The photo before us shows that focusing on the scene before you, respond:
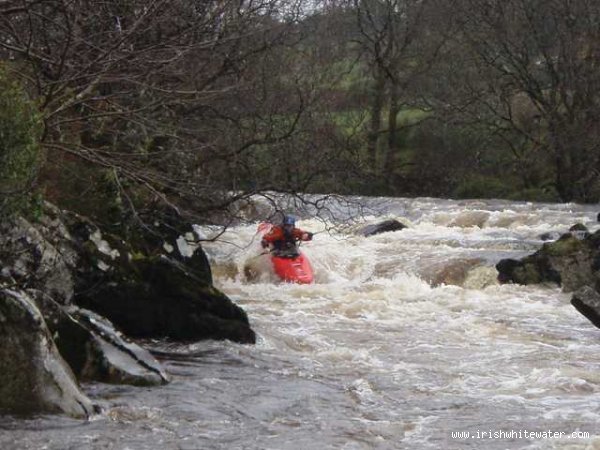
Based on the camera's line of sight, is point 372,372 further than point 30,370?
Yes

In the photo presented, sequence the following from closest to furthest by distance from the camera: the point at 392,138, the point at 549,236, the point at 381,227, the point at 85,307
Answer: the point at 85,307 → the point at 549,236 → the point at 381,227 → the point at 392,138

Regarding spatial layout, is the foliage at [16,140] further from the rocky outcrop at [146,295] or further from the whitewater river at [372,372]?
the rocky outcrop at [146,295]

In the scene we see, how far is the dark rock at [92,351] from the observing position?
22.8 ft

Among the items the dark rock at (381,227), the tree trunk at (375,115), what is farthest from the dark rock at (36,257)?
the tree trunk at (375,115)

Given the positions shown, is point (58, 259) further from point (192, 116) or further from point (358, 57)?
point (358, 57)

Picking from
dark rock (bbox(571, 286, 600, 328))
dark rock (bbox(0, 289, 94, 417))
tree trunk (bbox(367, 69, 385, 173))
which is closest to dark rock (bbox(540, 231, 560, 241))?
dark rock (bbox(571, 286, 600, 328))

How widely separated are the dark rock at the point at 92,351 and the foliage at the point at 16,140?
1.37m

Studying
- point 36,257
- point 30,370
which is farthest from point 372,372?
point 30,370

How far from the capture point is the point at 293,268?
43.5ft

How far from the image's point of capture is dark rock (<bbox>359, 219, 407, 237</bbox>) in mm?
17562

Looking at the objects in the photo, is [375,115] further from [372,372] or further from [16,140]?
[16,140]

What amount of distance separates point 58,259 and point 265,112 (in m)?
8.23

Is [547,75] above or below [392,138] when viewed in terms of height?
above

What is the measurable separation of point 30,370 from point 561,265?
8467mm
